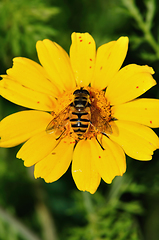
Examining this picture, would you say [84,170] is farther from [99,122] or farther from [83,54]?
[83,54]

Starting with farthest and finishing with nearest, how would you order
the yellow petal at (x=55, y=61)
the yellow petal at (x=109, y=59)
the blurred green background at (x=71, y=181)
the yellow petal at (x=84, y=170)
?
the blurred green background at (x=71, y=181) → the yellow petal at (x=55, y=61) → the yellow petal at (x=109, y=59) → the yellow petal at (x=84, y=170)

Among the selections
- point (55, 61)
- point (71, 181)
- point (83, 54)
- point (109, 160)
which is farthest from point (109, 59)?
A: point (71, 181)

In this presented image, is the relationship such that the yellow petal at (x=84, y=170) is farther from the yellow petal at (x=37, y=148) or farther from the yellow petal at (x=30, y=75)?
the yellow petal at (x=30, y=75)

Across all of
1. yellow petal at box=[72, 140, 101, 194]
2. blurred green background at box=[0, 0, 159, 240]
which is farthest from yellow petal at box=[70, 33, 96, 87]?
blurred green background at box=[0, 0, 159, 240]

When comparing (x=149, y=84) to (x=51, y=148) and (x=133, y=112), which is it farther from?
(x=51, y=148)

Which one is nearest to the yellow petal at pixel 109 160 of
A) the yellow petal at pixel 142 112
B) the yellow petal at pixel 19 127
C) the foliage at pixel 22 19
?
the yellow petal at pixel 142 112

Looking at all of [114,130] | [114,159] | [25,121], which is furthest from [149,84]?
[25,121]
